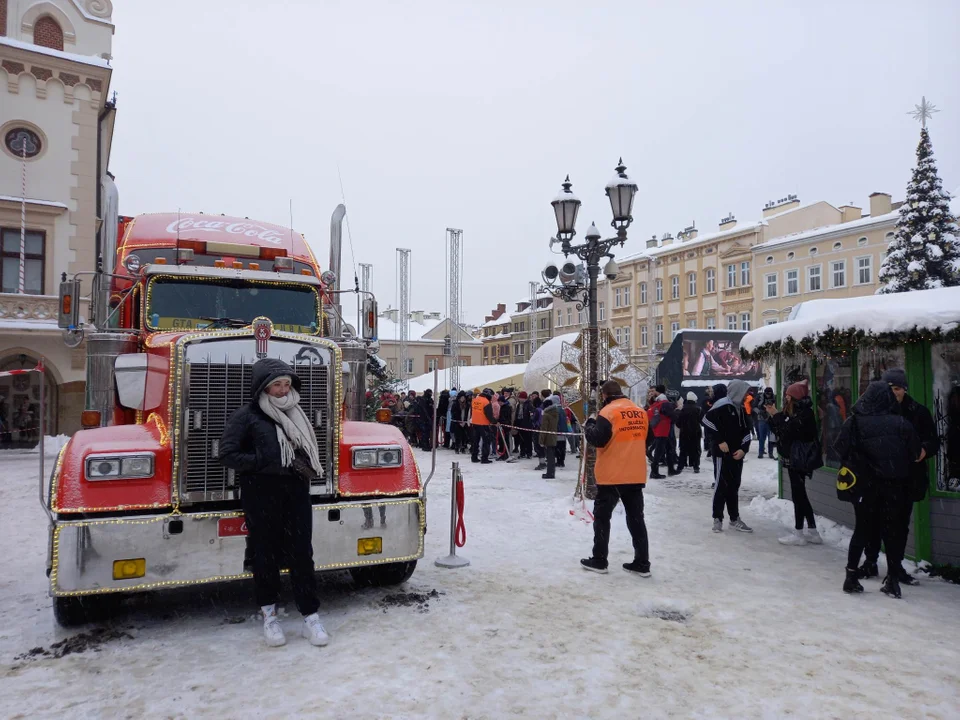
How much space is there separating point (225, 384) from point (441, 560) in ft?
A: 9.62

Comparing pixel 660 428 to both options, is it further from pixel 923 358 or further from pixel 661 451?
pixel 923 358

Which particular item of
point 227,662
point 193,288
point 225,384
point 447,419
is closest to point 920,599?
point 227,662

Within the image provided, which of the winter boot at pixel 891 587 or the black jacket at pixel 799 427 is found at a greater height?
the black jacket at pixel 799 427

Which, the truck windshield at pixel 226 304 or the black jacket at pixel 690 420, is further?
the black jacket at pixel 690 420

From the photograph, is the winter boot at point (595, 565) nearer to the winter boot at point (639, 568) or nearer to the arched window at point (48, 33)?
the winter boot at point (639, 568)

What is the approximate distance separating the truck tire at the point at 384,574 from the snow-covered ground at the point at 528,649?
6.3 inches

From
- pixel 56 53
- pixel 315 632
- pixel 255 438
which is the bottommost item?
pixel 315 632

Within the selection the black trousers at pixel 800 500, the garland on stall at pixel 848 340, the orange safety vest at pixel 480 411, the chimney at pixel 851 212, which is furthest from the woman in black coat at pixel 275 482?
the chimney at pixel 851 212

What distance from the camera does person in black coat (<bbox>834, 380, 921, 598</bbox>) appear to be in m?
5.74

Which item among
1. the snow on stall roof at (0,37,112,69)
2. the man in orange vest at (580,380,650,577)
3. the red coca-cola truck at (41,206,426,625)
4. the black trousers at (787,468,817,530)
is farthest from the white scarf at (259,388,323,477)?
the snow on stall roof at (0,37,112,69)

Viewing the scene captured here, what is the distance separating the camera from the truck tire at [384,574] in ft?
19.1

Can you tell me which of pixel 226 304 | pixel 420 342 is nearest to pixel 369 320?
pixel 226 304

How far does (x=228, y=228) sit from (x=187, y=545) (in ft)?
12.3

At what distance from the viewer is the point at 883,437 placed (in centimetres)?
576
